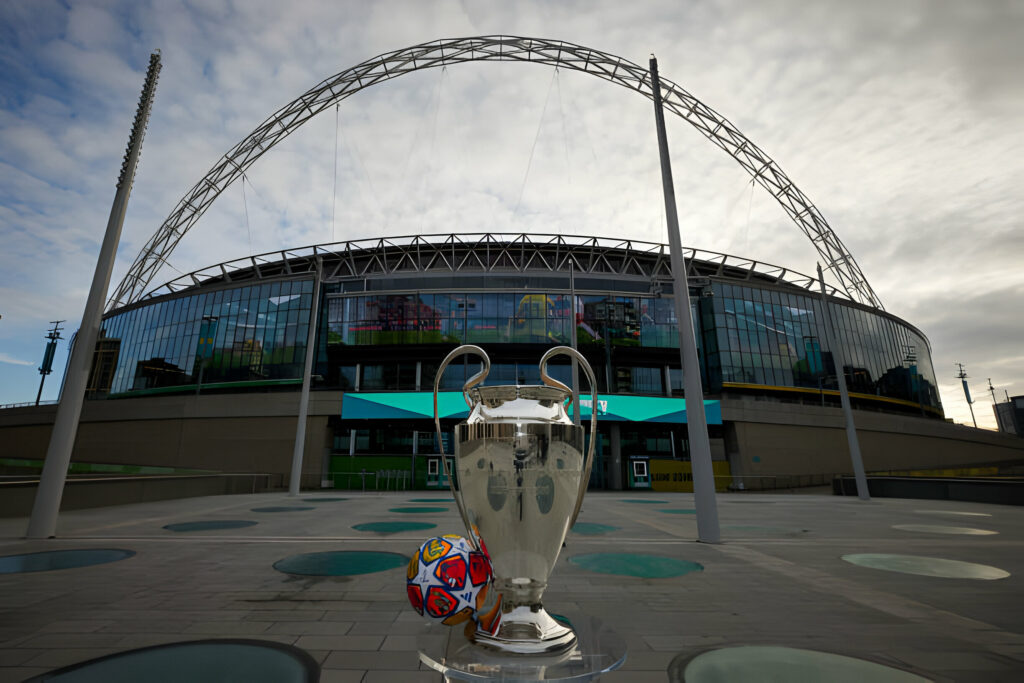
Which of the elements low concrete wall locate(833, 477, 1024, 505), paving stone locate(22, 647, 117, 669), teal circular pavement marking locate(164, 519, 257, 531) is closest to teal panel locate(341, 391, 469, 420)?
teal circular pavement marking locate(164, 519, 257, 531)

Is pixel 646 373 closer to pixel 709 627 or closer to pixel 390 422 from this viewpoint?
pixel 390 422

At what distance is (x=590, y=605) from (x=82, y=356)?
9927 mm

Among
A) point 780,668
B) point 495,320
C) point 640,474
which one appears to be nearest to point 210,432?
point 495,320

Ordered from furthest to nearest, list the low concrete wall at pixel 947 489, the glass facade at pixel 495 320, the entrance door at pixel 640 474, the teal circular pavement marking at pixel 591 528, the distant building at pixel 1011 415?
1. the distant building at pixel 1011 415
2. the glass facade at pixel 495 320
3. the entrance door at pixel 640 474
4. the low concrete wall at pixel 947 489
5. the teal circular pavement marking at pixel 591 528

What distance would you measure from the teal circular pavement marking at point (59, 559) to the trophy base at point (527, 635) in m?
6.05

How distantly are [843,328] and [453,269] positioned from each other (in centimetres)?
3941

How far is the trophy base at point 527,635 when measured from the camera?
7.90ft

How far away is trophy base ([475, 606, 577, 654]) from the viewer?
7.90 ft

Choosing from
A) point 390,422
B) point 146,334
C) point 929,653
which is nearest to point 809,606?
point 929,653

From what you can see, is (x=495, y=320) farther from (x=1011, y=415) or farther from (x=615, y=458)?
(x=1011, y=415)

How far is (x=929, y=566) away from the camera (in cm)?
564

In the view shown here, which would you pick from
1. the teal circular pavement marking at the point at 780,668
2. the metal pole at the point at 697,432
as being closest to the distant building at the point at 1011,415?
the metal pole at the point at 697,432

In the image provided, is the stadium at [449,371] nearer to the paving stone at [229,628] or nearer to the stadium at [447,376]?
the stadium at [447,376]

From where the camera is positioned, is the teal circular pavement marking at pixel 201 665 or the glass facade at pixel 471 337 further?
the glass facade at pixel 471 337
